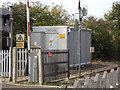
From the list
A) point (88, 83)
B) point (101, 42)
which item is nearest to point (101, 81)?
point (88, 83)

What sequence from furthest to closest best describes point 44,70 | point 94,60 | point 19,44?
point 94,60 < point 19,44 < point 44,70

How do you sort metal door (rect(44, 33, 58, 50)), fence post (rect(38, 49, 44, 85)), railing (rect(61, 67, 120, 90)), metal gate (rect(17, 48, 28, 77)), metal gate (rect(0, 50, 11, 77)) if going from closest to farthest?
railing (rect(61, 67, 120, 90)) < fence post (rect(38, 49, 44, 85)) < metal gate (rect(0, 50, 11, 77)) < metal gate (rect(17, 48, 28, 77)) < metal door (rect(44, 33, 58, 50))

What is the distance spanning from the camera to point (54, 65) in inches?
533

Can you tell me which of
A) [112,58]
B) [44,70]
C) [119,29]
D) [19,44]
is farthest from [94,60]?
[44,70]

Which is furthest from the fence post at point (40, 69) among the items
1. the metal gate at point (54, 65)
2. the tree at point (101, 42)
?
the tree at point (101, 42)

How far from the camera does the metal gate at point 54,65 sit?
1279 centimetres

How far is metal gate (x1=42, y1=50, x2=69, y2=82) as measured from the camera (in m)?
12.8

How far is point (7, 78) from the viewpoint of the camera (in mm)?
14250

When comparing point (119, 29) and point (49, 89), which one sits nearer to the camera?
point (49, 89)

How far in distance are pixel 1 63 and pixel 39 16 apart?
13.6 metres

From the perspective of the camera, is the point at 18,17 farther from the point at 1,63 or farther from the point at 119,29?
the point at 119,29

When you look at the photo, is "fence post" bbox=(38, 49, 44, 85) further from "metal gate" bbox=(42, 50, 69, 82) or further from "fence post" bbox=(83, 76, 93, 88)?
"fence post" bbox=(83, 76, 93, 88)

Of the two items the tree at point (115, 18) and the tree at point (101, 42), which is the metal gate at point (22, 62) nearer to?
the tree at point (101, 42)

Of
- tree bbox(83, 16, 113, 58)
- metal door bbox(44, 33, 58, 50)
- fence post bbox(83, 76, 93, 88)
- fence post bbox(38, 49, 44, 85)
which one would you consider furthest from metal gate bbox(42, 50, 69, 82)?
tree bbox(83, 16, 113, 58)
